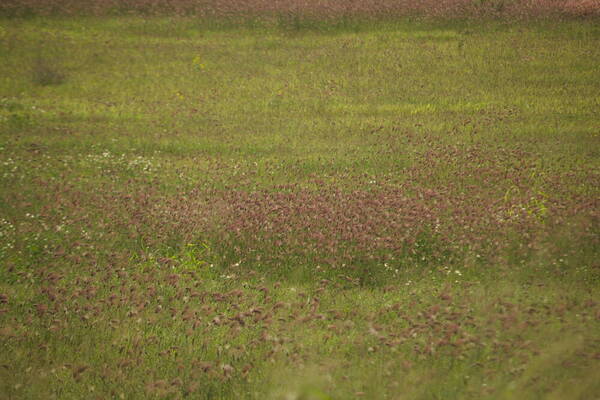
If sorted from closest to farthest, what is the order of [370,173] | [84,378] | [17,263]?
[84,378]
[17,263]
[370,173]

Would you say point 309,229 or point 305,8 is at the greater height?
point 305,8

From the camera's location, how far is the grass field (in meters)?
4.23

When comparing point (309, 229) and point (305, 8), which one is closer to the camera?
point (309, 229)

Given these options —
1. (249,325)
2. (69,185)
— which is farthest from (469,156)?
(69,185)

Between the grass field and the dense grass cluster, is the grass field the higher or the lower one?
the lower one

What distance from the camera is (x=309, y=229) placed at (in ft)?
21.9

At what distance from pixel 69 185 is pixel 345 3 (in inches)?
558

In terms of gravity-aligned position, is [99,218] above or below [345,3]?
below

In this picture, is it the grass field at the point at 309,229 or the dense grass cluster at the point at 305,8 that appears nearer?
the grass field at the point at 309,229

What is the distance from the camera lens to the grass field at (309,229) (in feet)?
13.9

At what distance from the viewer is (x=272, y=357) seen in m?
4.38

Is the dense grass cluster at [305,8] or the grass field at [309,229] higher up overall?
the dense grass cluster at [305,8]

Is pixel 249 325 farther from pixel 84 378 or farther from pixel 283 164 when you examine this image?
pixel 283 164

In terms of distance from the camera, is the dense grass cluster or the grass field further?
the dense grass cluster
